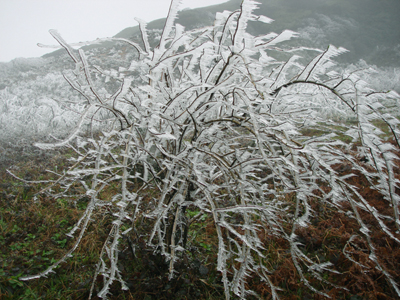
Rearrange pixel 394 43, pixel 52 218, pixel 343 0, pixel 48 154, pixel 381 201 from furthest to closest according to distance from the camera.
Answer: pixel 343 0 → pixel 394 43 → pixel 48 154 → pixel 52 218 → pixel 381 201

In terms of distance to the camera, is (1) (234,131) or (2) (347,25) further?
(2) (347,25)

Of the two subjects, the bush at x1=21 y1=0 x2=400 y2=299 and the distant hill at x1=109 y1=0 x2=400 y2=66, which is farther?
the distant hill at x1=109 y1=0 x2=400 y2=66

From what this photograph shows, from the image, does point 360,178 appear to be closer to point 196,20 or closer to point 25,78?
point 25,78

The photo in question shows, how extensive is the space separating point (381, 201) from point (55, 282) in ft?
10.5

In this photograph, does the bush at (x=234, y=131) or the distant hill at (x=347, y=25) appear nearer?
the bush at (x=234, y=131)

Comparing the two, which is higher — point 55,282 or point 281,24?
point 55,282

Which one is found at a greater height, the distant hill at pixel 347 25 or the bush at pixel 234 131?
the bush at pixel 234 131

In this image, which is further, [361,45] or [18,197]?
[361,45]

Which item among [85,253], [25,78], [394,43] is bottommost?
[394,43]

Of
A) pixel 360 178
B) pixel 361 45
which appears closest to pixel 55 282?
pixel 360 178

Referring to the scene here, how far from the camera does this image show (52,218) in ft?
8.15

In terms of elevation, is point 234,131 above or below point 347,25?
above

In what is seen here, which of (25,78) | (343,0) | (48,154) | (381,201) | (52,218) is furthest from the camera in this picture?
(343,0)

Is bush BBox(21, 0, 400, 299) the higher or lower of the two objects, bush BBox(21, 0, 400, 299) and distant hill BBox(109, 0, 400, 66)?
the higher
